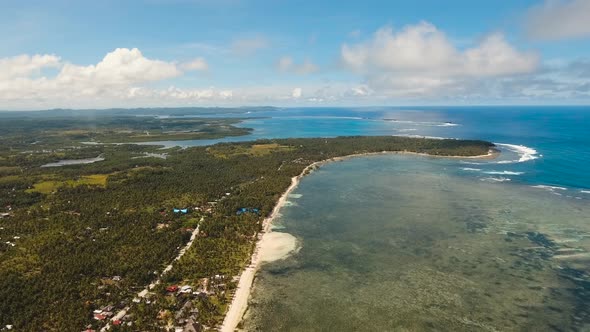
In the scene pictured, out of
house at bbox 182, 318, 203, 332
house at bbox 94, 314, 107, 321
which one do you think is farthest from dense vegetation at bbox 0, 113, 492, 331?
house at bbox 182, 318, 203, 332

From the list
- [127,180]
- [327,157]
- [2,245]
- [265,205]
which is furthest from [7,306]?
[327,157]

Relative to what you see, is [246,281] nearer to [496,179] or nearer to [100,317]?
[100,317]

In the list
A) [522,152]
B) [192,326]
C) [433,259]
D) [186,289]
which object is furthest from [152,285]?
[522,152]

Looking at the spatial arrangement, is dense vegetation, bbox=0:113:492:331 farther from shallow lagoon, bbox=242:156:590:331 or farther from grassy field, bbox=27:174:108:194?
shallow lagoon, bbox=242:156:590:331

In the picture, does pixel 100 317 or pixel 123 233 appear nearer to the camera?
pixel 100 317

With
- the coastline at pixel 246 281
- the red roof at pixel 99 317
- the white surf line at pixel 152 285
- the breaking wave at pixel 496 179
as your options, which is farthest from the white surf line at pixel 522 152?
the red roof at pixel 99 317

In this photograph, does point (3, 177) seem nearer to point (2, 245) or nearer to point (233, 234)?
point (2, 245)

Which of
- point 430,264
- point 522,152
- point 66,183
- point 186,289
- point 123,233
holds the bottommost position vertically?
point 186,289
